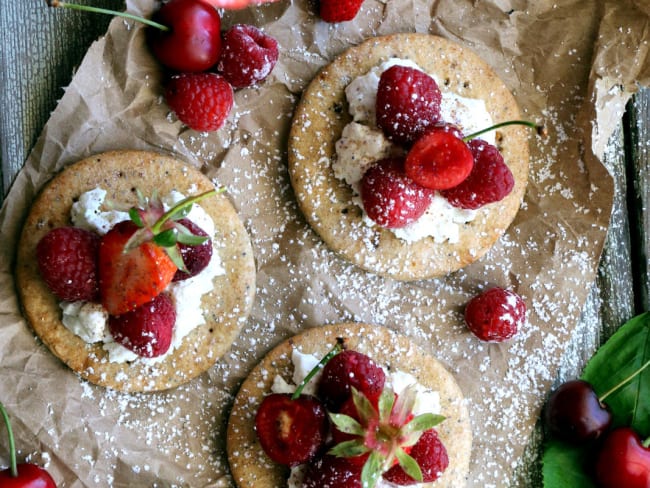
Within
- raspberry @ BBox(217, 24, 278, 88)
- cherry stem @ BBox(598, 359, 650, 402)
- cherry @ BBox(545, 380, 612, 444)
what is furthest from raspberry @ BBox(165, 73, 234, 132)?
cherry stem @ BBox(598, 359, 650, 402)

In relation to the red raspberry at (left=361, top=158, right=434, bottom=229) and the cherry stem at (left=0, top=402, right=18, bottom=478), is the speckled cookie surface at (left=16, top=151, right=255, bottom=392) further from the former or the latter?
the red raspberry at (left=361, top=158, right=434, bottom=229)

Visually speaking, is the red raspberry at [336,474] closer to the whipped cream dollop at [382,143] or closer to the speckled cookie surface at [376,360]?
the speckled cookie surface at [376,360]

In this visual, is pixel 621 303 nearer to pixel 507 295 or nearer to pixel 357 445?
pixel 507 295

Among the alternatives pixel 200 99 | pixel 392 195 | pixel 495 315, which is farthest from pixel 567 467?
pixel 200 99

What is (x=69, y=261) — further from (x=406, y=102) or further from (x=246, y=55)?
(x=406, y=102)

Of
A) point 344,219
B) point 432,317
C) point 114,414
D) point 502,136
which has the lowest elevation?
point 114,414

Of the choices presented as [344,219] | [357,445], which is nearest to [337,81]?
[344,219]
